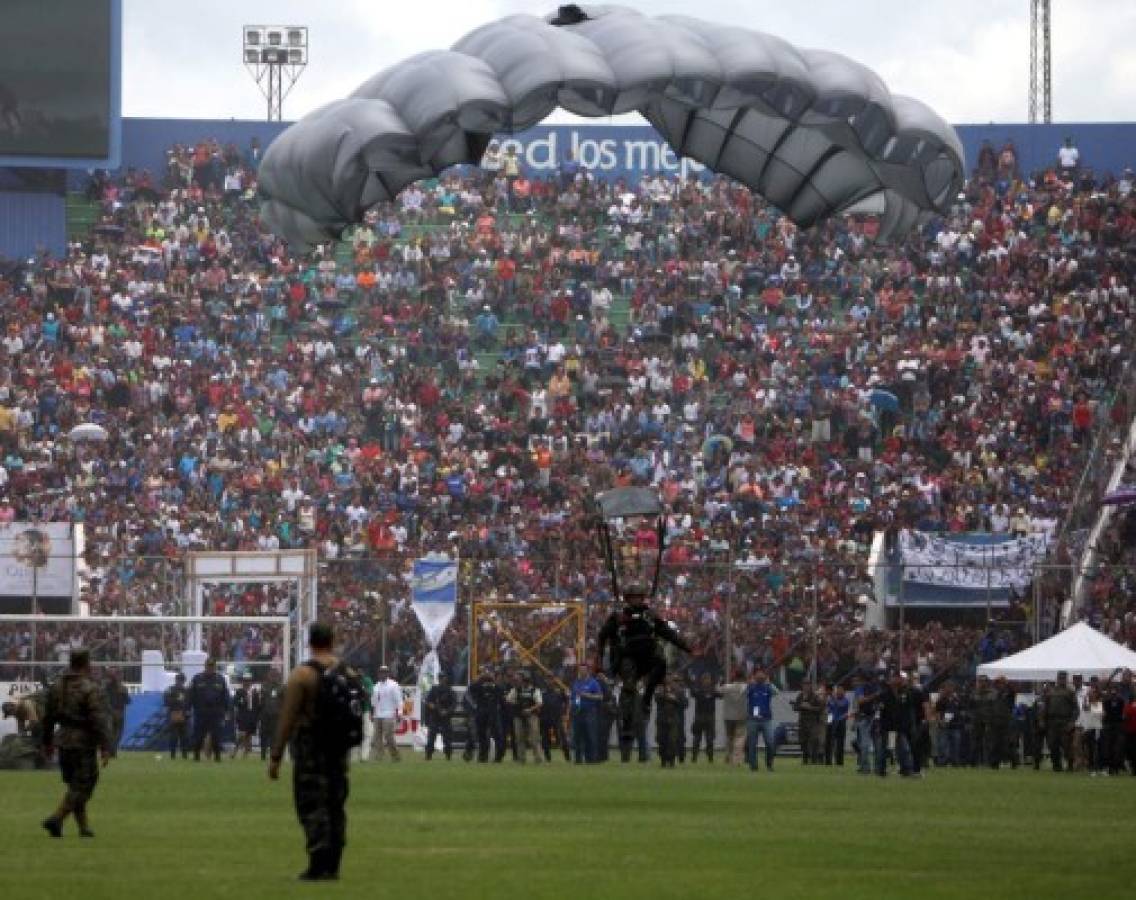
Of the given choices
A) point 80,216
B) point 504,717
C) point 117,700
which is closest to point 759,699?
point 504,717

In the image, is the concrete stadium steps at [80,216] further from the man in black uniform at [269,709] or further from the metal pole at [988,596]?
the metal pole at [988,596]

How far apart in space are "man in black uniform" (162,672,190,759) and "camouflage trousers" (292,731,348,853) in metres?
21.7

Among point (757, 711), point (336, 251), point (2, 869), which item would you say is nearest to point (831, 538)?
point (757, 711)

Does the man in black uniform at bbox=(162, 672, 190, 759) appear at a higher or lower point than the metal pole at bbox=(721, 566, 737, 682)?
lower

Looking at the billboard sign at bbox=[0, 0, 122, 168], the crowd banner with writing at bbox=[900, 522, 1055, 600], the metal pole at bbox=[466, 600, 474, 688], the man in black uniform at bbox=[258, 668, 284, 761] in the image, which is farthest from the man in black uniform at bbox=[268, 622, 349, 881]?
the billboard sign at bbox=[0, 0, 122, 168]

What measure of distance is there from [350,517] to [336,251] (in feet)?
31.8

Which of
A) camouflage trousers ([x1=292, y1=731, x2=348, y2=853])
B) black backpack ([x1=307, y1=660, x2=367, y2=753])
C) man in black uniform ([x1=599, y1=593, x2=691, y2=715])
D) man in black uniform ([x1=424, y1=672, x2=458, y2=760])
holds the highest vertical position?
man in black uniform ([x1=599, y1=593, x2=691, y2=715])

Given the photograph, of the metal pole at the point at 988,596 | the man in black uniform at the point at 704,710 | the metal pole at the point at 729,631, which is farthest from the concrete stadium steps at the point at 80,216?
the metal pole at the point at 988,596

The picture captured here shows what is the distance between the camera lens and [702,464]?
161 ft

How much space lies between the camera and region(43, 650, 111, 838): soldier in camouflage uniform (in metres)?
18.0

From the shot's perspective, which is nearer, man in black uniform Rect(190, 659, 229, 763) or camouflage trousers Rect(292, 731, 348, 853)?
camouflage trousers Rect(292, 731, 348, 853)

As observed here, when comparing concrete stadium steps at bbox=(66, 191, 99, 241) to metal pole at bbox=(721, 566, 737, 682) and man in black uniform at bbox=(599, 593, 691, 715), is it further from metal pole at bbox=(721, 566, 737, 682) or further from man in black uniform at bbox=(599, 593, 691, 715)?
man in black uniform at bbox=(599, 593, 691, 715)

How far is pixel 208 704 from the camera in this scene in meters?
35.2

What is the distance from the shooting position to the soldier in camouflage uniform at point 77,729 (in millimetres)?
18047
